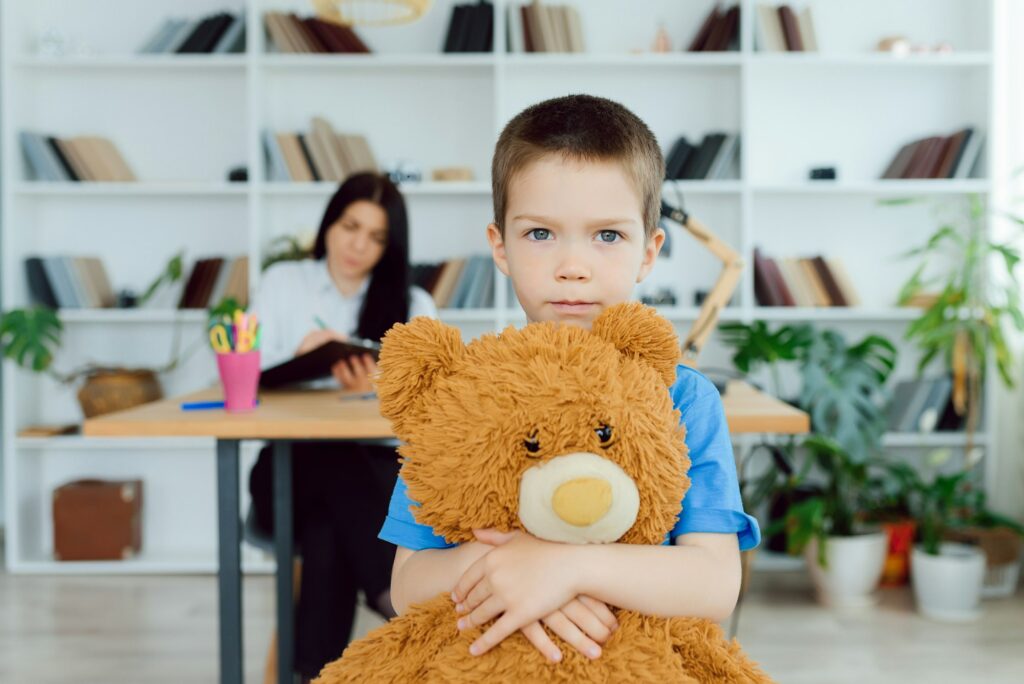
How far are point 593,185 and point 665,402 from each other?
249mm

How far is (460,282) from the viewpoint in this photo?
3.57 m

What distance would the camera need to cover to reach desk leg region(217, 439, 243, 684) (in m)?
1.68

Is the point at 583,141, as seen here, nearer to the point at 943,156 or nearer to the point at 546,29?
the point at 546,29

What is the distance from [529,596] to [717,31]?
3070 millimetres

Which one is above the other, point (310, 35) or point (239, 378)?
point (310, 35)

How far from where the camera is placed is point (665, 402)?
32.5 inches

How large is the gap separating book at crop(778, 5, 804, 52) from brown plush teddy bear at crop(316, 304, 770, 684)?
2.95 meters

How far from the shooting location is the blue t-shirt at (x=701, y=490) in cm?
92

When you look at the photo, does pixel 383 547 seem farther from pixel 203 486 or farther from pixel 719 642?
pixel 203 486

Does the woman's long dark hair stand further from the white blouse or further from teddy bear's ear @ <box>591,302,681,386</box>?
teddy bear's ear @ <box>591,302,681,386</box>

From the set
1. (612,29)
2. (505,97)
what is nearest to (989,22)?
(612,29)

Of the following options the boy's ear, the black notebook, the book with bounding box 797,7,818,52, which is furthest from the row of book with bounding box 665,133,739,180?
the boy's ear

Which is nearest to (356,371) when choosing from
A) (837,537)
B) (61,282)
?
(837,537)

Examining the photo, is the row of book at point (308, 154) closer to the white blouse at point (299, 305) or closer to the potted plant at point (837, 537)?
the white blouse at point (299, 305)
